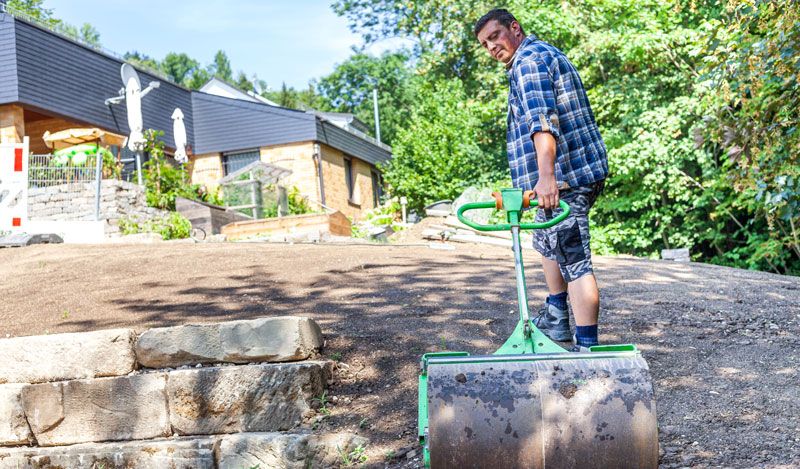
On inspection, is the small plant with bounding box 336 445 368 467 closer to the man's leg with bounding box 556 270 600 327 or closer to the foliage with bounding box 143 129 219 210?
the man's leg with bounding box 556 270 600 327

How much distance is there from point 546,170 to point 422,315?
1.78m

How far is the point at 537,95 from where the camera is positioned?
3.64 meters

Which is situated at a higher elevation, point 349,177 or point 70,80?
point 70,80

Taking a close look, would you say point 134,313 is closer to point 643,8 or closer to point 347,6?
point 643,8

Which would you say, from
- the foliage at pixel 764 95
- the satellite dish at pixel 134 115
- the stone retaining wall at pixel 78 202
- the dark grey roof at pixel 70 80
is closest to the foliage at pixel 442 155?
the dark grey roof at pixel 70 80

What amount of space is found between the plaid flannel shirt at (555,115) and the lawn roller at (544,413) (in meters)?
1.25

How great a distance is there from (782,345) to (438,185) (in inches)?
752

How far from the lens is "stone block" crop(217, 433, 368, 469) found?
3.61 meters

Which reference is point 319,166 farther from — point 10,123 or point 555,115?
point 555,115

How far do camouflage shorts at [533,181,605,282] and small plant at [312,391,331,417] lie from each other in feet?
4.13

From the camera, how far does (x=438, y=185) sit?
925 inches

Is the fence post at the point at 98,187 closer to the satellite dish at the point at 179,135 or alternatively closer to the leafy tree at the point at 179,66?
the satellite dish at the point at 179,135

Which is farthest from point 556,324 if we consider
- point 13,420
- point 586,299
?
point 13,420

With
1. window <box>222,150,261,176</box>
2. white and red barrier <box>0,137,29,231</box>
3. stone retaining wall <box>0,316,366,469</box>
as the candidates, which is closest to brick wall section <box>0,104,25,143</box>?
window <box>222,150,261,176</box>
